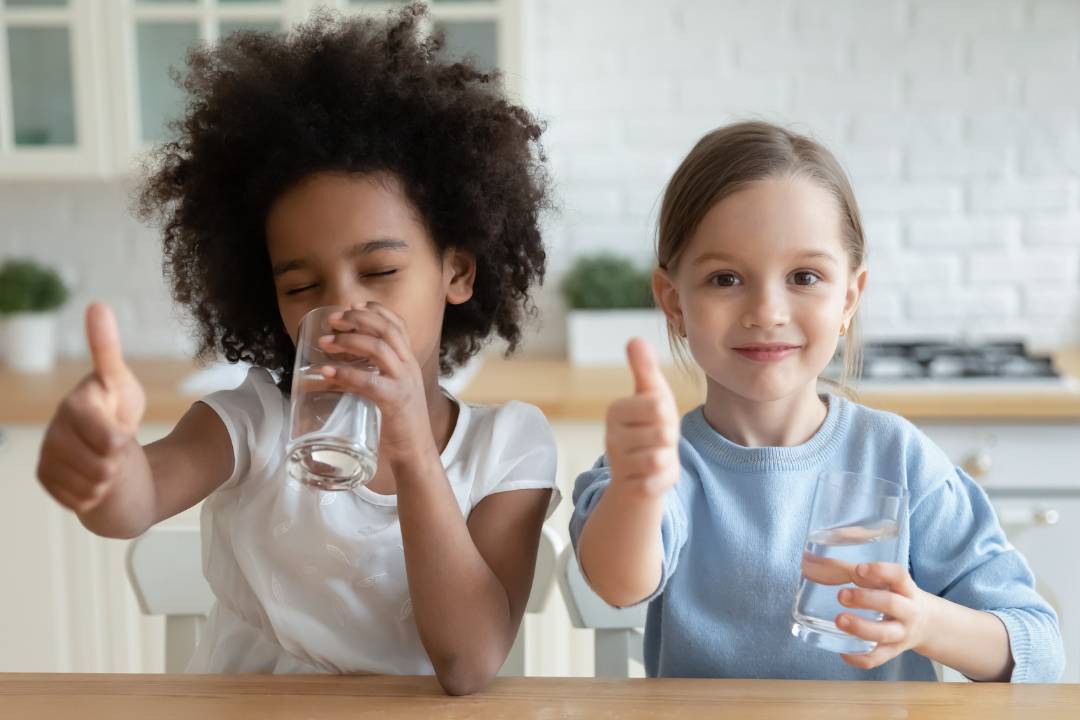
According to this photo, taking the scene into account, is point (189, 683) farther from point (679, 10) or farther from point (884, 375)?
point (679, 10)

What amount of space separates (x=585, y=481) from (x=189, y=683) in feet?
1.37

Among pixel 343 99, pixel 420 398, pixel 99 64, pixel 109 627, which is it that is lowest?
pixel 109 627

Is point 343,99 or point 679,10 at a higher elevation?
point 679,10

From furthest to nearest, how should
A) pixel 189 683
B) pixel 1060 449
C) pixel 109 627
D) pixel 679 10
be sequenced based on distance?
1. pixel 679 10
2. pixel 109 627
3. pixel 1060 449
4. pixel 189 683

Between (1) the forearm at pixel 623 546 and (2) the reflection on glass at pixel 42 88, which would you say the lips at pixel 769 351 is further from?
(2) the reflection on glass at pixel 42 88

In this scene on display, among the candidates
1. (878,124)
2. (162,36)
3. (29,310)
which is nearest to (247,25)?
(162,36)

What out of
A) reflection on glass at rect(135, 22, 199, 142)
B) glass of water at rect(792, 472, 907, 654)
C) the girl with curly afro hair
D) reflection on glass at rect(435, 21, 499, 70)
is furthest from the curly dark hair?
reflection on glass at rect(135, 22, 199, 142)

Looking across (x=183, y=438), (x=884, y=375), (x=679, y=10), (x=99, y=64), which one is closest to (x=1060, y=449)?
(x=884, y=375)

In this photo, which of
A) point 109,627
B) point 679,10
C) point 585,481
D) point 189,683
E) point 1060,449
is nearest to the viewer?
point 189,683

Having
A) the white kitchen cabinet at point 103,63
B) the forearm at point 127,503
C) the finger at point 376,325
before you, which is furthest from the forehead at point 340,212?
the white kitchen cabinet at point 103,63

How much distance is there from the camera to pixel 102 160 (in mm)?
2477

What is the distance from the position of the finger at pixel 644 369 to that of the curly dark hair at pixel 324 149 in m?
0.41

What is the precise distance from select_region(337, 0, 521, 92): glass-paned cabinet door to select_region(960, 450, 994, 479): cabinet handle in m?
1.19

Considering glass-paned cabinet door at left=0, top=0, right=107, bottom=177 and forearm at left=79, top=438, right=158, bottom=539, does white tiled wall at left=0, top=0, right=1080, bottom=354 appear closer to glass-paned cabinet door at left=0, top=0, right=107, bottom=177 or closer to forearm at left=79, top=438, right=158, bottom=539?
glass-paned cabinet door at left=0, top=0, right=107, bottom=177
